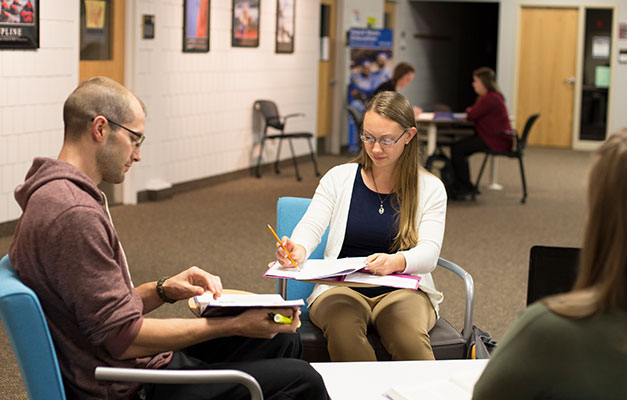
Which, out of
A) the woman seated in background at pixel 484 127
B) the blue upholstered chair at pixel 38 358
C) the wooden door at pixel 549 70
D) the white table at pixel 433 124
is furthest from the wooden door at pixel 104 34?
the wooden door at pixel 549 70

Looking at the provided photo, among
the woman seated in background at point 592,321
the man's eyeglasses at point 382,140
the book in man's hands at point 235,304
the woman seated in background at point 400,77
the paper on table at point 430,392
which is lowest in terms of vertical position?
the paper on table at point 430,392

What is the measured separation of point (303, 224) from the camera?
293 cm

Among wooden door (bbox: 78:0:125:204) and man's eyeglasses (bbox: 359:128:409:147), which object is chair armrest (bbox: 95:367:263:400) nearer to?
man's eyeglasses (bbox: 359:128:409:147)

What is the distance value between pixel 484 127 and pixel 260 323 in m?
6.65

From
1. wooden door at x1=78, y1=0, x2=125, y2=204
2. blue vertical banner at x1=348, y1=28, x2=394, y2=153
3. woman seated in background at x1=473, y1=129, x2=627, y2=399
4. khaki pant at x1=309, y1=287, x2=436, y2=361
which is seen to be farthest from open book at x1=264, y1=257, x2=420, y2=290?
blue vertical banner at x1=348, y1=28, x2=394, y2=153

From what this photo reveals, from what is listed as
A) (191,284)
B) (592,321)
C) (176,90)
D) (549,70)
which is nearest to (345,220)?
(191,284)

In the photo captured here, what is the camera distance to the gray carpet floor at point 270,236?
4859 millimetres

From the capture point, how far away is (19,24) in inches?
235

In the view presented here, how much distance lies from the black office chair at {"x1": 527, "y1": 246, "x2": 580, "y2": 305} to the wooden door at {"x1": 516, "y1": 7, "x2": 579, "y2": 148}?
12.0 m

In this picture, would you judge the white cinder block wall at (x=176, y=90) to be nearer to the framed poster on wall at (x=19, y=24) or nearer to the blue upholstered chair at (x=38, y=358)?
the framed poster on wall at (x=19, y=24)

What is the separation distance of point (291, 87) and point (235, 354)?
8692mm

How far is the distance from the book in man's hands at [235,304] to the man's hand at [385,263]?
0.58 m

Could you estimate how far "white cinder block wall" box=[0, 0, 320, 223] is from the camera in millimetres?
6145

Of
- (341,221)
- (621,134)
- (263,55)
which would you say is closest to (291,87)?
(263,55)
